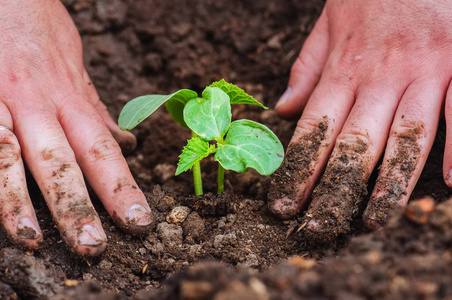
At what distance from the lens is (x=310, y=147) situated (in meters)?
1.89

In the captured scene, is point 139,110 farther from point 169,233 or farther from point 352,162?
point 352,162

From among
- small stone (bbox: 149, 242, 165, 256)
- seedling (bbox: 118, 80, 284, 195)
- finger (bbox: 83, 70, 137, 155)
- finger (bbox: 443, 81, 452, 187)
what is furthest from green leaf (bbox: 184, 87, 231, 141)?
finger (bbox: 443, 81, 452, 187)

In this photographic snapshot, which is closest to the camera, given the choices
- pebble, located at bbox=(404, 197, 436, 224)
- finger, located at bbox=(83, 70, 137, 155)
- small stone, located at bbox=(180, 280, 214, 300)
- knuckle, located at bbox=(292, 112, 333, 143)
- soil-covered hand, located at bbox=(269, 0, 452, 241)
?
small stone, located at bbox=(180, 280, 214, 300)

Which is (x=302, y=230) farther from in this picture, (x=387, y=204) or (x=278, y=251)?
(x=387, y=204)

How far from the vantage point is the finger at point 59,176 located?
59.7 inches

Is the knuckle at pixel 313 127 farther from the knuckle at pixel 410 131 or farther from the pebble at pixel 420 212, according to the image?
the pebble at pixel 420 212

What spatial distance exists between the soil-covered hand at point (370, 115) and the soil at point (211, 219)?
0.31ft

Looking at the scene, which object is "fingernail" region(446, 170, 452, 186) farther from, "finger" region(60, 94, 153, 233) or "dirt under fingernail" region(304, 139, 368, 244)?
"finger" region(60, 94, 153, 233)

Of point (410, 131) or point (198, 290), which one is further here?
point (410, 131)

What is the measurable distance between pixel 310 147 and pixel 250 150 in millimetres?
392

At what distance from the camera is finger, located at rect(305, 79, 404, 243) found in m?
1.66

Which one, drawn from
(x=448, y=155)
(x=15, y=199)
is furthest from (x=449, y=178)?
(x=15, y=199)

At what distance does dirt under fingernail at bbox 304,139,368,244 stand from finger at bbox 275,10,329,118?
0.58m

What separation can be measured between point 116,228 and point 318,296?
39.5 inches
